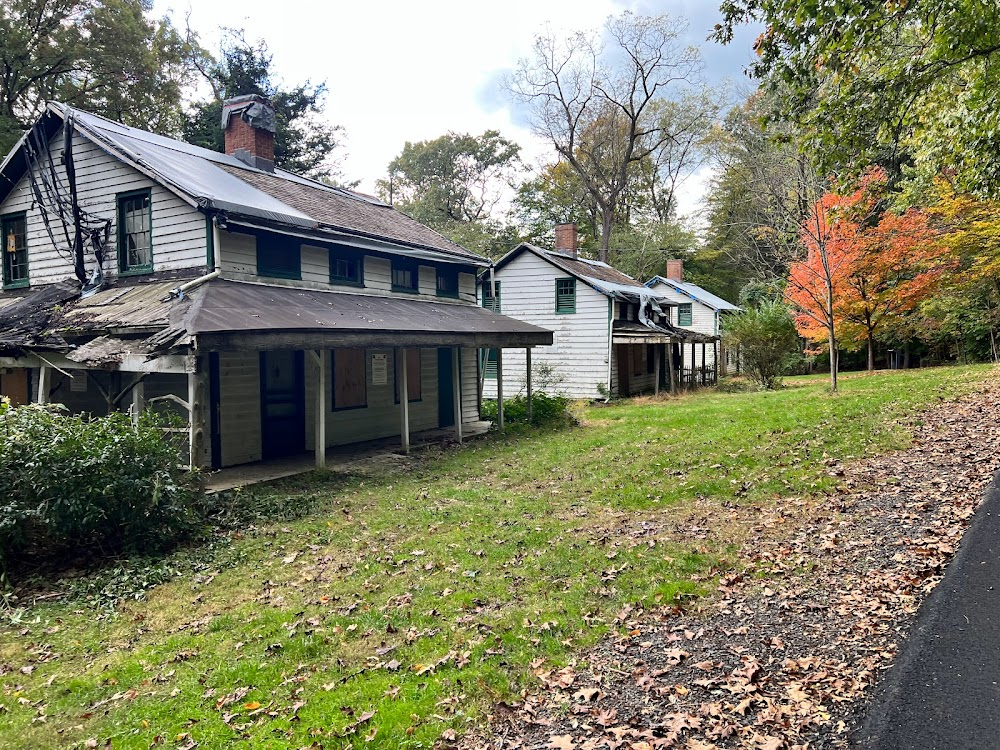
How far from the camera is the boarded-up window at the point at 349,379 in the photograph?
1419cm

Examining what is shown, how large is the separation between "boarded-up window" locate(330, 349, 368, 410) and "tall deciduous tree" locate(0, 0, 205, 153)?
674 inches

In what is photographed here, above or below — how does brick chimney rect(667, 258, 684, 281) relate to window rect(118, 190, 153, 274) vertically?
above

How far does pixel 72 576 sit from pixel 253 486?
3.70 metres

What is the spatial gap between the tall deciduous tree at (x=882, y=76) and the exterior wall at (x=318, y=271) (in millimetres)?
9112

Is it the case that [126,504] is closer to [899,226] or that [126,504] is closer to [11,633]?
[11,633]

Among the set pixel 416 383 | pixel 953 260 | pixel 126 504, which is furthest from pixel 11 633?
pixel 953 260

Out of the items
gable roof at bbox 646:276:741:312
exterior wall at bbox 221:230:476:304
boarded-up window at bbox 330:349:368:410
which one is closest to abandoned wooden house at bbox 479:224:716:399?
exterior wall at bbox 221:230:476:304

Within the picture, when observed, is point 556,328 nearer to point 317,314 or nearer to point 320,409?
point 317,314

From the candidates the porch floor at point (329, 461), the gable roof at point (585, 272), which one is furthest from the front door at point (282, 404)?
the gable roof at point (585, 272)

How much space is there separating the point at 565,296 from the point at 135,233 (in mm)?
16467

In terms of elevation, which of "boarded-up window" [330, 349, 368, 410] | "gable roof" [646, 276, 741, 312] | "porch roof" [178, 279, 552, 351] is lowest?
"boarded-up window" [330, 349, 368, 410]

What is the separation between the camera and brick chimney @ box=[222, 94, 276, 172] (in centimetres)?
1631

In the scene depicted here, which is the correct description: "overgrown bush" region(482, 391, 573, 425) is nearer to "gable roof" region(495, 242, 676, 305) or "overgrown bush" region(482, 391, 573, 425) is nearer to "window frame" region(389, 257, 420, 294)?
"window frame" region(389, 257, 420, 294)

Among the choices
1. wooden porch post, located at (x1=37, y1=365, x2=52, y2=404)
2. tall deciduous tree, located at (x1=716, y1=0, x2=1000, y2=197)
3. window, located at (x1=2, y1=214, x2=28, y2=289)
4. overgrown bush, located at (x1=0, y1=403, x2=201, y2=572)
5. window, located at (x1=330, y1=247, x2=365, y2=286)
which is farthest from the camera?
window, located at (x1=2, y1=214, x2=28, y2=289)
